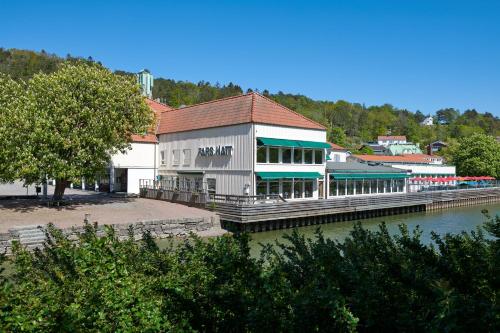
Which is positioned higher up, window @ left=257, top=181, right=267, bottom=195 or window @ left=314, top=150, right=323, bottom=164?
window @ left=314, top=150, right=323, bottom=164

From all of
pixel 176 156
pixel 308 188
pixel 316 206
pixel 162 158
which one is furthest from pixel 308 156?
pixel 162 158

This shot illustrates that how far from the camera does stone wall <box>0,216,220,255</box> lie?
19.0 meters

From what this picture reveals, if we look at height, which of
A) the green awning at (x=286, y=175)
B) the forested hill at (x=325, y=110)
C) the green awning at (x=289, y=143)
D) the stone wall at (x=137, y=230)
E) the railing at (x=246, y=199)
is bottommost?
the stone wall at (x=137, y=230)

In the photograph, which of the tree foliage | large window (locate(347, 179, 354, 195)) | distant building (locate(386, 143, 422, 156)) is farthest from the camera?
distant building (locate(386, 143, 422, 156))

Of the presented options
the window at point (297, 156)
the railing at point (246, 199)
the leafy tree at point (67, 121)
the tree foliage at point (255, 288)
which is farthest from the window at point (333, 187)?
the tree foliage at point (255, 288)

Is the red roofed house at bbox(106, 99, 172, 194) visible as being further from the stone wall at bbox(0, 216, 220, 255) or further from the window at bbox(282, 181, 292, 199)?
the stone wall at bbox(0, 216, 220, 255)

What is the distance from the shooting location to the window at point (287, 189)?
32469mm

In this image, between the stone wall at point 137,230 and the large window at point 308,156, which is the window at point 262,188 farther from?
the stone wall at point 137,230

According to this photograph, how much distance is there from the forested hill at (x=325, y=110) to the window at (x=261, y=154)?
77.6 meters

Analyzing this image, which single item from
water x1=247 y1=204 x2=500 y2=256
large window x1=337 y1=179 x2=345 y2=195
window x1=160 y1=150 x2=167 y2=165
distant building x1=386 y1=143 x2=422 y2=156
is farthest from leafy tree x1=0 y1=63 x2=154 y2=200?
distant building x1=386 y1=143 x2=422 y2=156

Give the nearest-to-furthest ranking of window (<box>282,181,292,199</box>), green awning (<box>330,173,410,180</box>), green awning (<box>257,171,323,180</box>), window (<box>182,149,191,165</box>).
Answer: green awning (<box>257,171,323,180</box>) → window (<box>282,181,292,199</box>) → window (<box>182,149,191,165</box>) → green awning (<box>330,173,410,180</box>)

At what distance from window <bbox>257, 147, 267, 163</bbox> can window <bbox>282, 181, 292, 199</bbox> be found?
2.79m

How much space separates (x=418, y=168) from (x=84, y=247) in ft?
191

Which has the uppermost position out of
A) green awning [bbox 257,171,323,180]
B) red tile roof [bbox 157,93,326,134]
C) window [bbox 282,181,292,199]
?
red tile roof [bbox 157,93,326,134]
